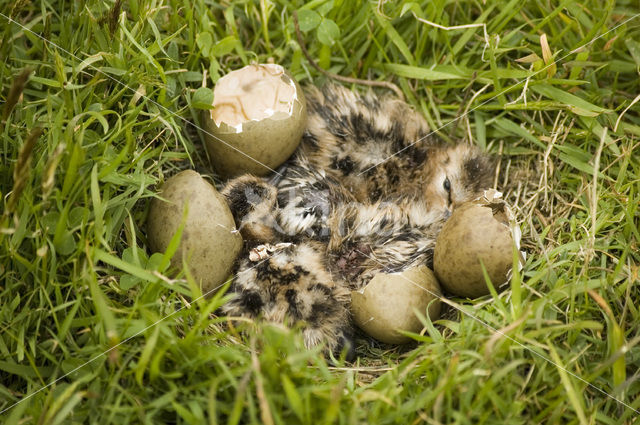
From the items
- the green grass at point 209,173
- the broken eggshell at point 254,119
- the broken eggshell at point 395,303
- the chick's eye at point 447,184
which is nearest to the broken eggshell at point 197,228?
the green grass at point 209,173

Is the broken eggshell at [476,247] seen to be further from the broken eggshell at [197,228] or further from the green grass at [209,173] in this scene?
the broken eggshell at [197,228]

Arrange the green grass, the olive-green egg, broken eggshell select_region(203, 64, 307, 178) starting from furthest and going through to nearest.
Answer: broken eggshell select_region(203, 64, 307, 178) → the olive-green egg → the green grass

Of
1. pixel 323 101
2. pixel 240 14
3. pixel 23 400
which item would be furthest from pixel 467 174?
pixel 23 400

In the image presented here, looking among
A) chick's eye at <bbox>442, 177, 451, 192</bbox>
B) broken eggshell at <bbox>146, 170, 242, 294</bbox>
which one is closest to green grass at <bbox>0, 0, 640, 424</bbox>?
broken eggshell at <bbox>146, 170, 242, 294</bbox>

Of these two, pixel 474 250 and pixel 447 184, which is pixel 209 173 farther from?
pixel 474 250

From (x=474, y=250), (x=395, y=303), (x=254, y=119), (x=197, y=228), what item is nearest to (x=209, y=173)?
(x=254, y=119)

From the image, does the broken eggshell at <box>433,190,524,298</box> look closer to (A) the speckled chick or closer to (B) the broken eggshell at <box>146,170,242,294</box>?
(A) the speckled chick
